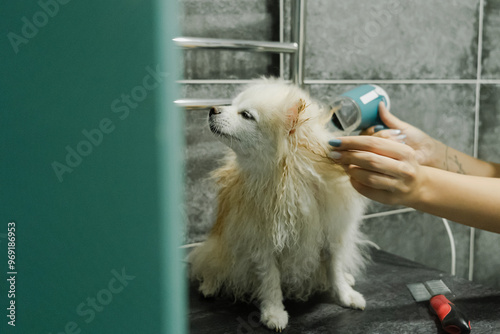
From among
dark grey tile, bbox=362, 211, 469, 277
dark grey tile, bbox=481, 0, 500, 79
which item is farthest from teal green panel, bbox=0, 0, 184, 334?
dark grey tile, bbox=481, 0, 500, 79

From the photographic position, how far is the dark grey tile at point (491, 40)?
54.0 inches

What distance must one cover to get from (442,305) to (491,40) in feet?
3.66

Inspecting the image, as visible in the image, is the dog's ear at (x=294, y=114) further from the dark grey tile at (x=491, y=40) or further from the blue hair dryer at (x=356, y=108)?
the dark grey tile at (x=491, y=40)

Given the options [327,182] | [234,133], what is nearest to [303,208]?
[327,182]

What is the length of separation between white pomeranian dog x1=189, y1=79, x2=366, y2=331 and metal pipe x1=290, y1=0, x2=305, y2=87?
0.28 m

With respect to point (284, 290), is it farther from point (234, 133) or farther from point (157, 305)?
point (157, 305)

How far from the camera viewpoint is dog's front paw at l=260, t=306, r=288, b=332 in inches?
26.3

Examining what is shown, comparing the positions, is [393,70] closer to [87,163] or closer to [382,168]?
[382,168]

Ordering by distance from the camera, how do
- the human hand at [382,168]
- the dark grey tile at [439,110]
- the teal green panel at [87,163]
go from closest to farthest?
the teal green panel at [87,163]
the human hand at [382,168]
the dark grey tile at [439,110]

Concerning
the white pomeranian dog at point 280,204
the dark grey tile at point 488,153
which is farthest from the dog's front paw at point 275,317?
the dark grey tile at point 488,153

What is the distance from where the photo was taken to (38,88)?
221 millimetres

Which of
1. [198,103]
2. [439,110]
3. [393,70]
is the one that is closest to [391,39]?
[393,70]

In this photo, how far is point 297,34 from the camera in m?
0.98

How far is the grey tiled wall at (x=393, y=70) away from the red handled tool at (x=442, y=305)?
448 millimetres
